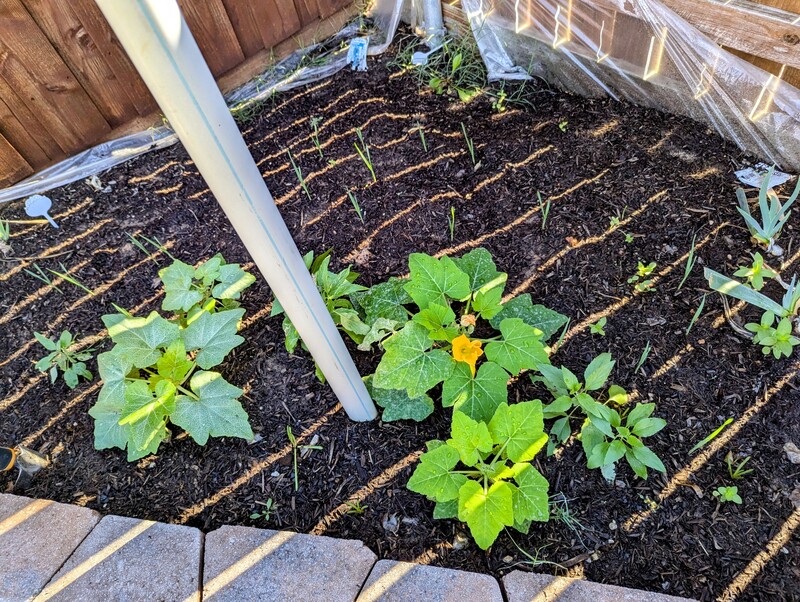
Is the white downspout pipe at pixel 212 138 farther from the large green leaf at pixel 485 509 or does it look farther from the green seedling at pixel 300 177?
the green seedling at pixel 300 177

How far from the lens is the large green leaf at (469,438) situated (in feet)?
4.21

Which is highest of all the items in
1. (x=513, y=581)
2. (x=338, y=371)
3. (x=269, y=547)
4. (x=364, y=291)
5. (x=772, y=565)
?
(x=338, y=371)

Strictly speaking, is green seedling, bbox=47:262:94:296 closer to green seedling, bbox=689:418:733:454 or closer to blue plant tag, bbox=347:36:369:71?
blue plant tag, bbox=347:36:369:71

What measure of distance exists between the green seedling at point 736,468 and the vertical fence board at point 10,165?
118 inches

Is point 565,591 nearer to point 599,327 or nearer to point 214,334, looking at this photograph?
point 599,327

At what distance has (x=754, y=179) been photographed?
1.90 metres

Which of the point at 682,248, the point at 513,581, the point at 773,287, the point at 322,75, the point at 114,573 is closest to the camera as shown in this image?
the point at 513,581

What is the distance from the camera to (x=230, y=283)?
1651mm

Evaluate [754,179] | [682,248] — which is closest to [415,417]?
[682,248]

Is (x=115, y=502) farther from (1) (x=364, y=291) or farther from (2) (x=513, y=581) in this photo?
(2) (x=513, y=581)

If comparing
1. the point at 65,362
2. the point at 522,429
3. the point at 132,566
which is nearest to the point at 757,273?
the point at 522,429

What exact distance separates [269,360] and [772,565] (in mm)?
1520

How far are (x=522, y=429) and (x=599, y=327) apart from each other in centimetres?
54

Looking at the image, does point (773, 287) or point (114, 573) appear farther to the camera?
point (773, 287)
